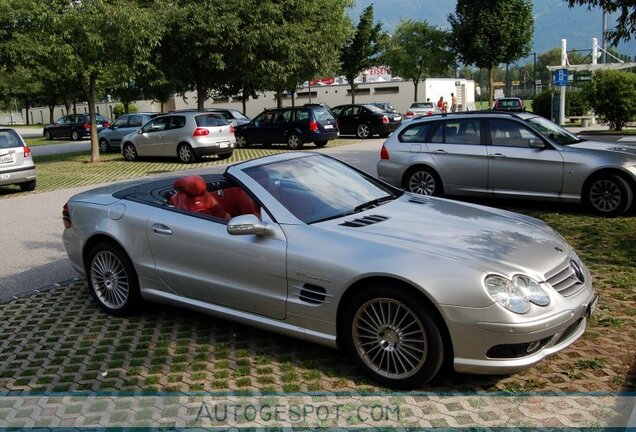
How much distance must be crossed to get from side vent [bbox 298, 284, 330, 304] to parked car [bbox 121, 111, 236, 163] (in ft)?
51.5

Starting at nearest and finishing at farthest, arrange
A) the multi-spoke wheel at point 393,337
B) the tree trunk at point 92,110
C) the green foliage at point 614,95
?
1. the multi-spoke wheel at point 393,337
2. the tree trunk at point 92,110
3. the green foliage at point 614,95

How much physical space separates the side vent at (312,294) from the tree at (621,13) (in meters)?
8.10

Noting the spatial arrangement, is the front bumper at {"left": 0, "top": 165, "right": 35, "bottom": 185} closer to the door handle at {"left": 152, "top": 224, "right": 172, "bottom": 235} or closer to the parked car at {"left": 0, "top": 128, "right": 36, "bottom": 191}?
the parked car at {"left": 0, "top": 128, "right": 36, "bottom": 191}

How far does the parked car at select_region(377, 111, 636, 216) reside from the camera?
888cm

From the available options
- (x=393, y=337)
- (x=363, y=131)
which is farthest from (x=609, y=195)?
(x=363, y=131)

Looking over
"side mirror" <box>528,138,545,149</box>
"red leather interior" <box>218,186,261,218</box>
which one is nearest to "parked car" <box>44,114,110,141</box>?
"side mirror" <box>528,138,545,149</box>

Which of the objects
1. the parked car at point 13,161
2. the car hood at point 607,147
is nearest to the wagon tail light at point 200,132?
the parked car at point 13,161

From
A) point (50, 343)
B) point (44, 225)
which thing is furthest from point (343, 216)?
point (44, 225)

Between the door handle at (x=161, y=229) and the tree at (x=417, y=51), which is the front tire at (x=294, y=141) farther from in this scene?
the tree at (x=417, y=51)

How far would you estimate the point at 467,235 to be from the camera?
4.29 metres

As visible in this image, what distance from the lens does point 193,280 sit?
4879mm

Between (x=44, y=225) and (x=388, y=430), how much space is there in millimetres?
8249

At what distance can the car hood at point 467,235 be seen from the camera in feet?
12.8

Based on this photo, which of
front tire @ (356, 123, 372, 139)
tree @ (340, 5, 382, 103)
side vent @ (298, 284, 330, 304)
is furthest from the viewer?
tree @ (340, 5, 382, 103)
